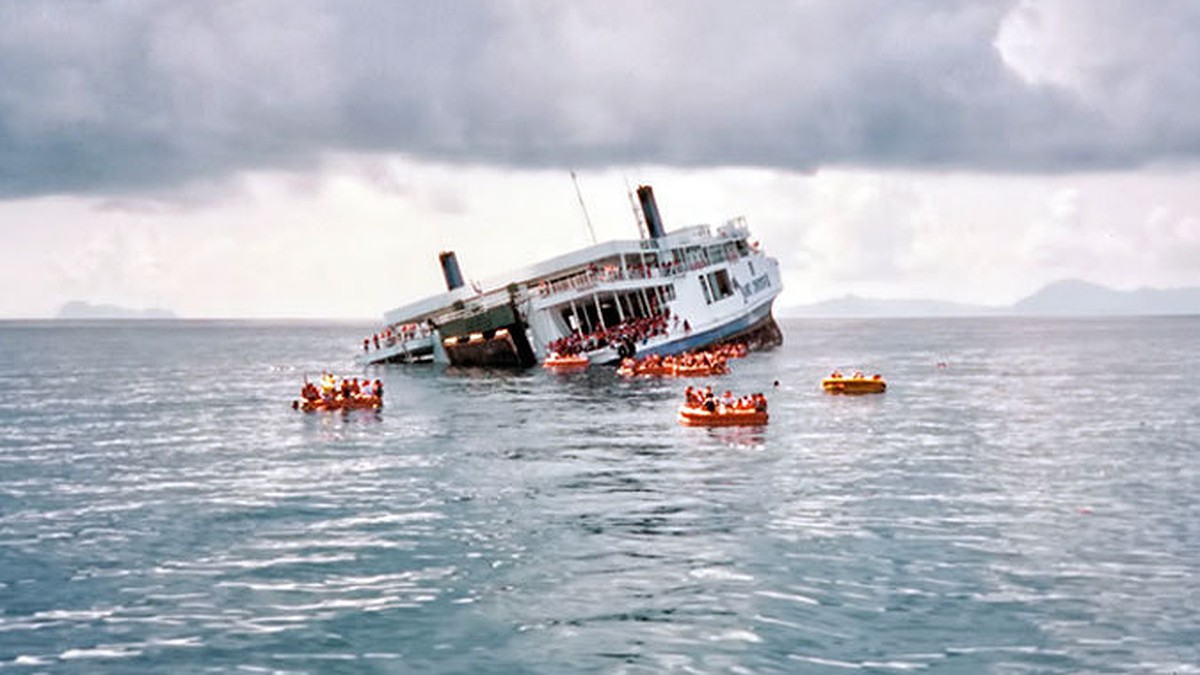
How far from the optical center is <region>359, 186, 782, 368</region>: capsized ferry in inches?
3720

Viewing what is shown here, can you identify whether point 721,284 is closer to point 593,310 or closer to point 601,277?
point 593,310

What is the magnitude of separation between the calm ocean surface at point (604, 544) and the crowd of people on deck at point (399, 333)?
136 ft

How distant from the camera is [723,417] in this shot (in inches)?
2265

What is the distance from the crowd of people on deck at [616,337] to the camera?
93.4m

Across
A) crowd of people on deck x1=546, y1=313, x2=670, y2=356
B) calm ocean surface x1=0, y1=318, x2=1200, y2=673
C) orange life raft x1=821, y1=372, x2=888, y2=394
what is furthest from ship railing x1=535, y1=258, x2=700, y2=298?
calm ocean surface x1=0, y1=318, x2=1200, y2=673

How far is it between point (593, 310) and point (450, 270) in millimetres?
22493

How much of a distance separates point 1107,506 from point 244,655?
27.1 m

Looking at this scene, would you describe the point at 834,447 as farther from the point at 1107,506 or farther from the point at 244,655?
the point at 244,655

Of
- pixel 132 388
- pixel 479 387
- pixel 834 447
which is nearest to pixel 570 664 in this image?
pixel 834 447

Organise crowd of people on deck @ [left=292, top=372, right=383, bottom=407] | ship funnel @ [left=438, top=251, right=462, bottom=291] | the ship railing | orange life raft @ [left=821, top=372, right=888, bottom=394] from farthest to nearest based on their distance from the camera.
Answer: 1. ship funnel @ [left=438, top=251, right=462, bottom=291]
2. the ship railing
3. orange life raft @ [left=821, top=372, right=888, bottom=394]
4. crowd of people on deck @ [left=292, top=372, right=383, bottom=407]

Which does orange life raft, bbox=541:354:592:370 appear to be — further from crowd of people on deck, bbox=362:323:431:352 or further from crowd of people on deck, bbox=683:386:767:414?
crowd of people on deck, bbox=683:386:767:414

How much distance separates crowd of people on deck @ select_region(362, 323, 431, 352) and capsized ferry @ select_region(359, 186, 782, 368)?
12 cm

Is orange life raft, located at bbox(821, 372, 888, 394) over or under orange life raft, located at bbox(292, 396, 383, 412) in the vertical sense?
under

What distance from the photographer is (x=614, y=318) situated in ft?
343
